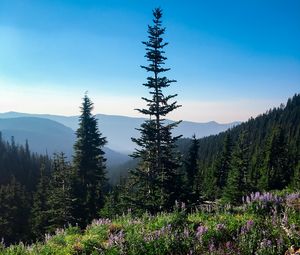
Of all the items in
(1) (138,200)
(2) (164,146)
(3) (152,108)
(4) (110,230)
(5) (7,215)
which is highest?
(3) (152,108)

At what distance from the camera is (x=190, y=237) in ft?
26.2

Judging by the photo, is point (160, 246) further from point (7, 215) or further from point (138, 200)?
point (7, 215)

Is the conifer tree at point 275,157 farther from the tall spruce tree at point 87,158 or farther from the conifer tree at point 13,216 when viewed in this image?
the conifer tree at point 13,216

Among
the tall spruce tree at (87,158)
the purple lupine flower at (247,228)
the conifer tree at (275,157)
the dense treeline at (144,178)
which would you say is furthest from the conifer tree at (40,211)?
the conifer tree at (275,157)

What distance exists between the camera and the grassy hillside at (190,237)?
7.41 metres

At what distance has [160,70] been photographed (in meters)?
28.7

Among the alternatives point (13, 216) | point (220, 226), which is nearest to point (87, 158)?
point (220, 226)

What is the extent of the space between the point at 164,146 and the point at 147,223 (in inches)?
728

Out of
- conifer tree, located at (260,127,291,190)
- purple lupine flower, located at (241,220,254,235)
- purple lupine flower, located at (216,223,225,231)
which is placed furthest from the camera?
conifer tree, located at (260,127,291,190)

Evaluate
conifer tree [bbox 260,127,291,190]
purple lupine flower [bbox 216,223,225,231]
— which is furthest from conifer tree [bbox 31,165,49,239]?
conifer tree [bbox 260,127,291,190]

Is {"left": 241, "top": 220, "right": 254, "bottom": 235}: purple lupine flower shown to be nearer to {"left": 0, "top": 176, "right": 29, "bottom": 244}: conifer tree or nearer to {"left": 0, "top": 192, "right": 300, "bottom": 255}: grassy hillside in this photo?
{"left": 0, "top": 192, "right": 300, "bottom": 255}: grassy hillside

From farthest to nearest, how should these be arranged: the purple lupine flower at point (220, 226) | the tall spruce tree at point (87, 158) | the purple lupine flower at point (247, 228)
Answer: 1. the tall spruce tree at point (87, 158)
2. the purple lupine flower at point (220, 226)
3. the purple lupine flower at point (247, 228)

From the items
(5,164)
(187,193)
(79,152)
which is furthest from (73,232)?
(5,164)

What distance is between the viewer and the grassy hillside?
24.3 feet
